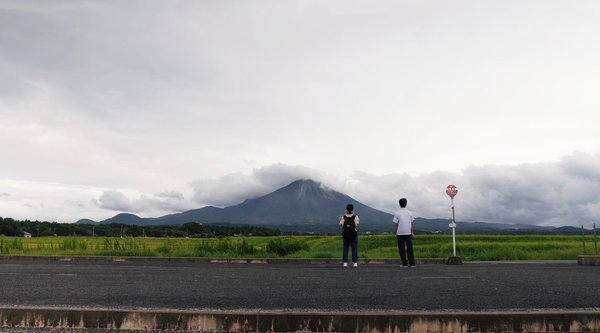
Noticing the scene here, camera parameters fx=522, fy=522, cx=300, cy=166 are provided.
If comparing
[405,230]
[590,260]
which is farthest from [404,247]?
[590,260]

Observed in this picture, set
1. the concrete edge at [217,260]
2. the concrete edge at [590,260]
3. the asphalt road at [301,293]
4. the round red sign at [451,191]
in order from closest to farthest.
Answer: the asphalt road at [301,293]
the concrete edge at [590,260]
the concrete edge at [217,260]
the round red sign at [451,191]

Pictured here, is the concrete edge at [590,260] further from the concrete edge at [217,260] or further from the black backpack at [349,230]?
the black backpack at [349,230]

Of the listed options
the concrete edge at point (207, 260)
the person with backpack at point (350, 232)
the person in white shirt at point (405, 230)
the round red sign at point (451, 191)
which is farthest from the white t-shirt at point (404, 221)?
the round red sign at point (451, 191)

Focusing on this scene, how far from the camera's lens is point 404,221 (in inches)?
583

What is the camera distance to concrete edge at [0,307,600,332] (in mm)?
5277

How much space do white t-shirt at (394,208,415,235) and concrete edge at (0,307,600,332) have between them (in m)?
9.30

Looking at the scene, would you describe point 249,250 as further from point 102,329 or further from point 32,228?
point 32,228

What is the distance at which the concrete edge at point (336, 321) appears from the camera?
5277mm

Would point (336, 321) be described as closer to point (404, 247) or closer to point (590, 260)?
point (404, 247)

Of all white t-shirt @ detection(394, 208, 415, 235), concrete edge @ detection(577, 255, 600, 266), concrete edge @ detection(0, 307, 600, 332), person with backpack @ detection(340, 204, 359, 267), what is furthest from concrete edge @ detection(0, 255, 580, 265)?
concrete edge @ detection(0, 307, 600, 332)

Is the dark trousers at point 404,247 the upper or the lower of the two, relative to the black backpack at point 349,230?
lower

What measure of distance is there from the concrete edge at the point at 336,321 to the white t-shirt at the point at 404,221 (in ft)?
30.5

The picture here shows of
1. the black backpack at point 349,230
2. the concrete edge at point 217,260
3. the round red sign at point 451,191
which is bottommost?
the concrete edge at point 217,260

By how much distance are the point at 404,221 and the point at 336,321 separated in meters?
9.90
